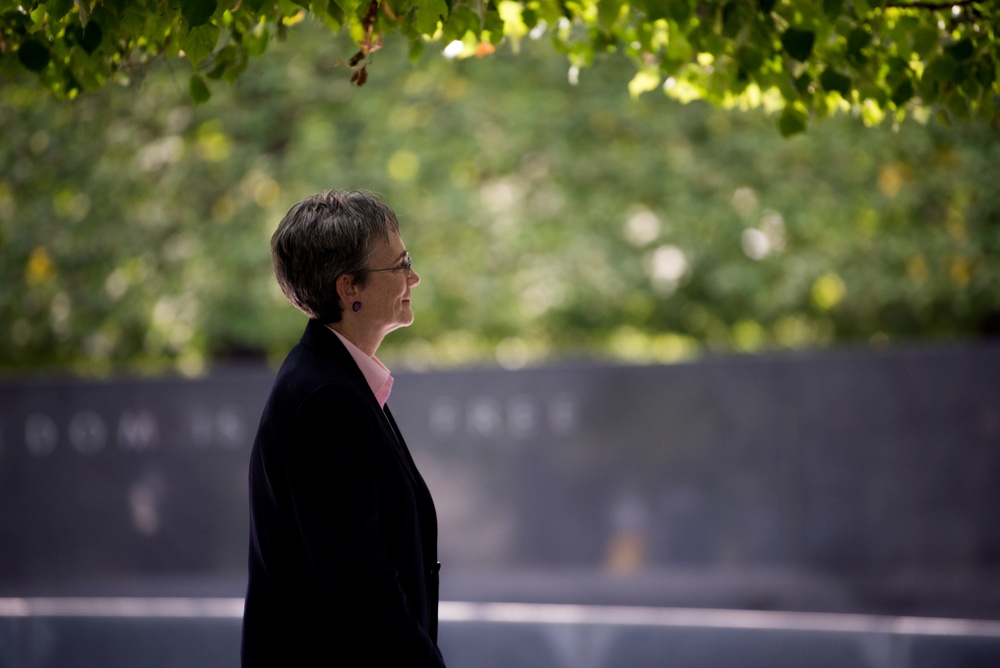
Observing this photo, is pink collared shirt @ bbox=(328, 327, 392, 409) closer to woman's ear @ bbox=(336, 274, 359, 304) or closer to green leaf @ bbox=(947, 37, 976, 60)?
woman's ear @ bbox=(336, 274, 359, 304)

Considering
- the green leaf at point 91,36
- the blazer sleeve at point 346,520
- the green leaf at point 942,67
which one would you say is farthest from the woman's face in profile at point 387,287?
the green leaf at point 942,67

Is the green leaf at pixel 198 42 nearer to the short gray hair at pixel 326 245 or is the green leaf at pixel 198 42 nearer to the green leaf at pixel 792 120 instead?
the short gray hair at pixel 326 245

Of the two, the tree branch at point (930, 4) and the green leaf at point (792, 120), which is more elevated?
the tree branch at point (930, 4)

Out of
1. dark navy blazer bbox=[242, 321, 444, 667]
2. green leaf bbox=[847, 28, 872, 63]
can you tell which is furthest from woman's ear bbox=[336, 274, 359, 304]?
green leaf bbox=[847, 28, 872, 63]

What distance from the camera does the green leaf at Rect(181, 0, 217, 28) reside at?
304 centimetres

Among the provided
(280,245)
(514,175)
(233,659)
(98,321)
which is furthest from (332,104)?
(280,245)

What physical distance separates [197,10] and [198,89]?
73 centimetres

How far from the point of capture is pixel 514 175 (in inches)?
467

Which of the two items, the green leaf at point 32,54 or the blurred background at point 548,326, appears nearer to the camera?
the green leaf at point 32,54

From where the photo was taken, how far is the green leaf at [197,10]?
304 centimetres

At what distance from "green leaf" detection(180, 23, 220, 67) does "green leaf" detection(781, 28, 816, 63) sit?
1.77 metres

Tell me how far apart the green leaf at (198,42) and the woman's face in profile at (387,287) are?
38.5 inches

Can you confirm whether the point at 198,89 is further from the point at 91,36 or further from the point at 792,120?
the point at 792,120

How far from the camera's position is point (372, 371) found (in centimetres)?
281
